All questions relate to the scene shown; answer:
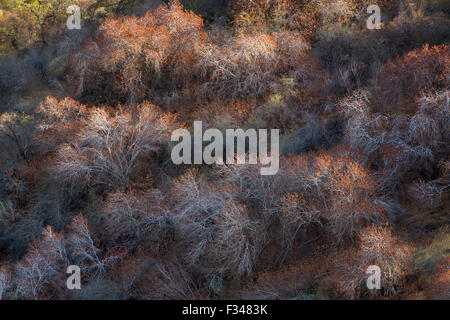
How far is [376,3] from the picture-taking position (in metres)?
29.4

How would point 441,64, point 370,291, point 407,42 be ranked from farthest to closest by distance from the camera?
point 407,42 < point 441,64 < point 370,291

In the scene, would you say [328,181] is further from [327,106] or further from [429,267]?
[327,106]

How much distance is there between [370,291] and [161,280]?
874 centimetres

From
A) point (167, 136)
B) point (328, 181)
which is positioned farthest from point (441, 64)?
point (167, 136)

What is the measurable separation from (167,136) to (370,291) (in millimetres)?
15056

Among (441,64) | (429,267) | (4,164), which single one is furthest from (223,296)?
(4,164)

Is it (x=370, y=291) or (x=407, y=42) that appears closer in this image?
(x=370, y=291)

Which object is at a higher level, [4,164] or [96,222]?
[4,164]

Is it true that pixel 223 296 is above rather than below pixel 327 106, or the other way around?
below

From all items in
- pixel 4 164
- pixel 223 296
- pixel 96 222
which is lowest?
pixel 223 296

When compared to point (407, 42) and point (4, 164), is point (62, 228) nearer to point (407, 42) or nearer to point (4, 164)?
point (4, 164)

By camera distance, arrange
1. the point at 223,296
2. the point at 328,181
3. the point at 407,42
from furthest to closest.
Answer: the point at 407,42
the point at 328,181
the point at 223,296

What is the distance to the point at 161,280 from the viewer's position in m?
17.3

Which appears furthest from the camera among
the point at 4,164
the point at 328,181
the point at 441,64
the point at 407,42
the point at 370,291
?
the point at 4,164
